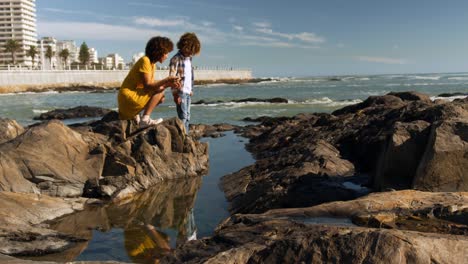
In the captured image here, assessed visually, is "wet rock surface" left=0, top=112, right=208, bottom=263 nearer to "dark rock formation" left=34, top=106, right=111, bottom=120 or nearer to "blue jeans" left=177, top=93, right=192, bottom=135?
"blue jeans" left=177, top=93, right=192, bottom=135

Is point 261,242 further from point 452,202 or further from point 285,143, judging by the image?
point 285,143

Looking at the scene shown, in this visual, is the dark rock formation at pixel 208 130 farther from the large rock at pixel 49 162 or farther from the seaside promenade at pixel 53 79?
the seaside promenade at pixel 53 79

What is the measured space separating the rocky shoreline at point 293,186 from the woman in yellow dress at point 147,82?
3.44 feet

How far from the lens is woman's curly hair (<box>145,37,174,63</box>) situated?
6926mm

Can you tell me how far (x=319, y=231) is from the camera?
3.08 m

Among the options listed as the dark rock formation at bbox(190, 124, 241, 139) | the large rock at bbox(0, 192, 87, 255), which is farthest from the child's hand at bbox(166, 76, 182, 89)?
the dark rock formation at bbox(190, 124, 241, 139)

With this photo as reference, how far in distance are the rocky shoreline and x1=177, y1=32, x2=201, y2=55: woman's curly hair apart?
1782 mm

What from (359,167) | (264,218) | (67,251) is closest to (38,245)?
(67,251)

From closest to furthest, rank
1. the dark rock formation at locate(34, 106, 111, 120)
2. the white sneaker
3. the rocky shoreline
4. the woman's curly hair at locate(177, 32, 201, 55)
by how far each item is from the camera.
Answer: the rocky shoreline < the woman's curly hair at locate(177, 32, 201, 55) < the white sneaker < the dark rock formation at locate(34, 106, 111, 120)

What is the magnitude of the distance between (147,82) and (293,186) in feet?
8.65

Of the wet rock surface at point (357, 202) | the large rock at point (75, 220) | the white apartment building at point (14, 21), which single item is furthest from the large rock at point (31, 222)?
the white apartment building at point (14, 21)

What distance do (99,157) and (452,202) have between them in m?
5.49

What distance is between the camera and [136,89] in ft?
23.5

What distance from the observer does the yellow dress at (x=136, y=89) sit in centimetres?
699
